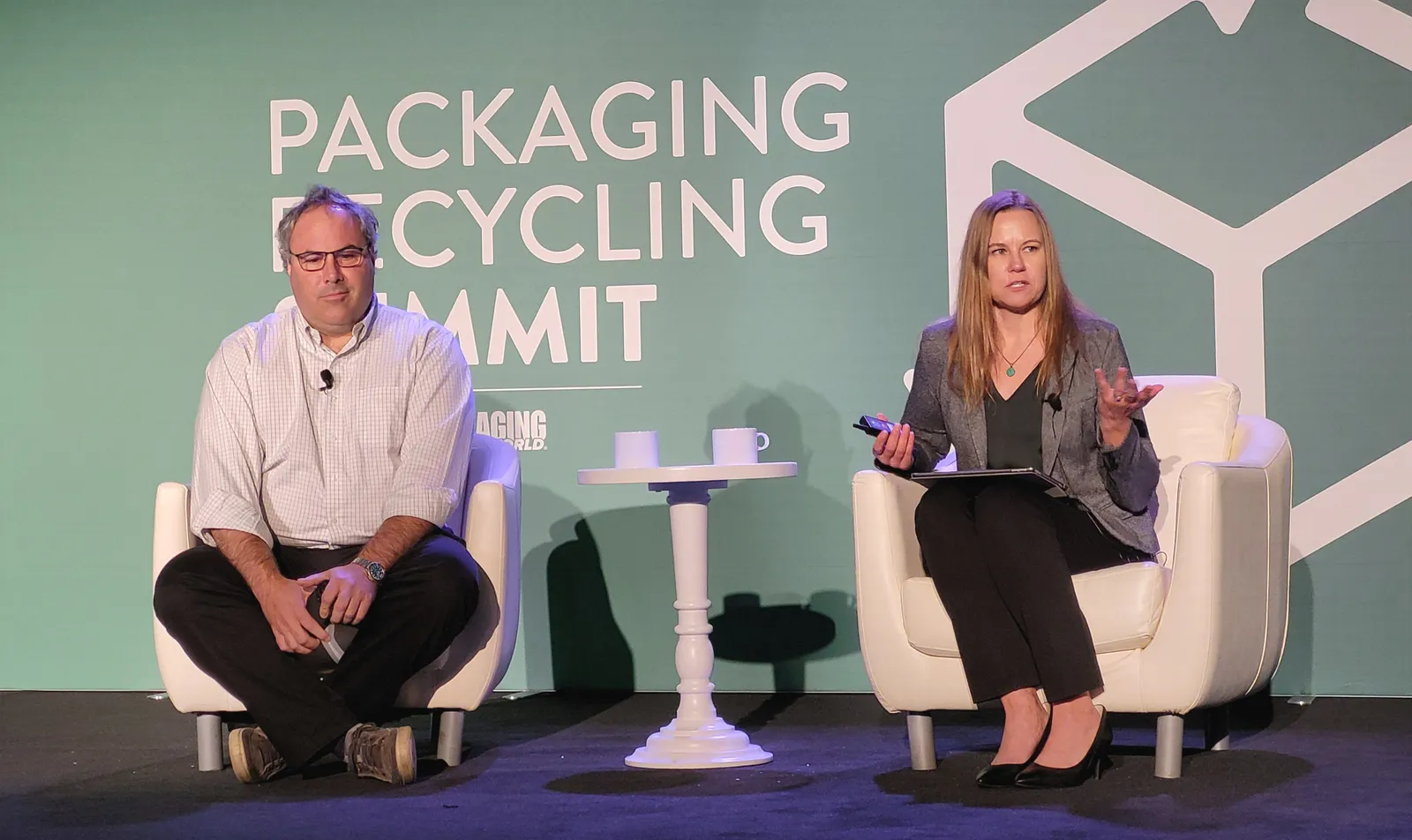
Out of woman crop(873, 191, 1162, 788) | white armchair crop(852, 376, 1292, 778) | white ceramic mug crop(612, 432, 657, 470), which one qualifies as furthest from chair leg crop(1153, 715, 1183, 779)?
white ceramic mug crop(612, 432, 657, 470)

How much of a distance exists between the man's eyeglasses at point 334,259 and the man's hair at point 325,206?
3 centimetres

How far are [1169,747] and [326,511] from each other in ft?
5.46

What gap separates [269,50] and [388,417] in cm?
178

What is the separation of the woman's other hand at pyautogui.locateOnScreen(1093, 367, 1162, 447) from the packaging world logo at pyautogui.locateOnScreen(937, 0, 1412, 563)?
4.30ft

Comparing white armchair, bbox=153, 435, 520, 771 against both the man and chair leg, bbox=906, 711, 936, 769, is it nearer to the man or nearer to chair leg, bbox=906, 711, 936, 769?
the man

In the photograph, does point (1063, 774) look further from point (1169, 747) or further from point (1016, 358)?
point (1016, 358)

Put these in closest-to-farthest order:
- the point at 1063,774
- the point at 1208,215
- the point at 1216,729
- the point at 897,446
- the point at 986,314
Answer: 1. the point at 1063,774
2. the point at 897,446
3. the point at 986,314
4. the point at 1216,729
5. the point at 1208,215

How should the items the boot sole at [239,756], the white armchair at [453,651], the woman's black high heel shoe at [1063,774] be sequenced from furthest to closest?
the white armchair at [453,651] → the boot sole at [239,756] → the woman's black high heel shoe at [1063,774]

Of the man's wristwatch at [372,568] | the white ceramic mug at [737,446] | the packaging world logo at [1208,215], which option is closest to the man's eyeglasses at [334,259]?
the man's wristwatch at [372,568]

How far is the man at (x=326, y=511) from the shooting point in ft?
9.12

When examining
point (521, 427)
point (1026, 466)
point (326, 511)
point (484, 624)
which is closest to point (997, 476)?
point (1026, 466)

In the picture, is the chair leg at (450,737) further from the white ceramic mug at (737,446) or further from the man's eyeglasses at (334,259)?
the man's eyeglasses at (334,259)

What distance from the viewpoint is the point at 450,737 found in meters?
3.01

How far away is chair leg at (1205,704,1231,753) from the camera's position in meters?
3.02
